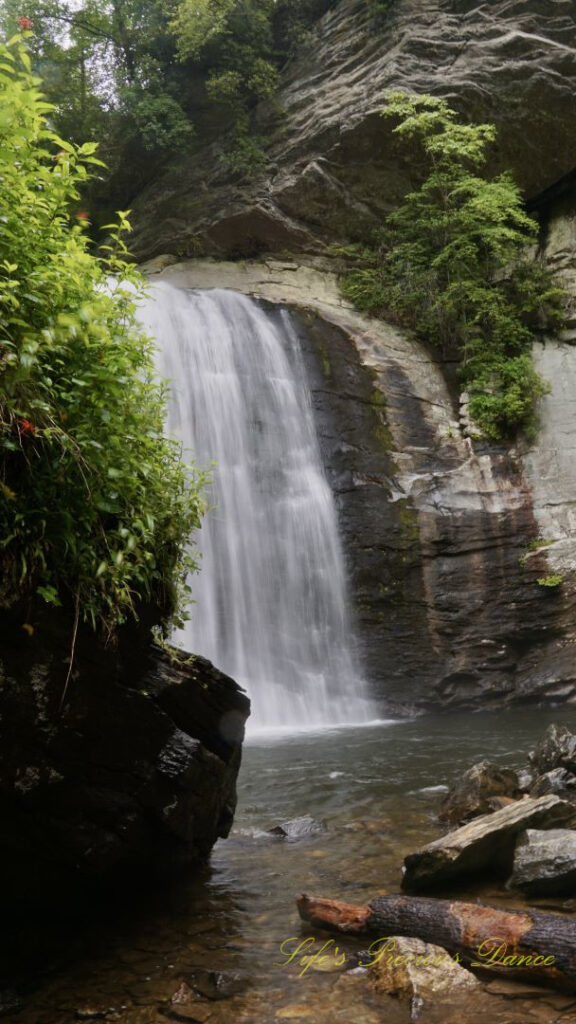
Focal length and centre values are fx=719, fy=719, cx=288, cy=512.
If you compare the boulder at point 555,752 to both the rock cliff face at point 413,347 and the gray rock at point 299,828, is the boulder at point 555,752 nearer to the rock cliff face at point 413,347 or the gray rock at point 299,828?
the gray rock at point 299,828

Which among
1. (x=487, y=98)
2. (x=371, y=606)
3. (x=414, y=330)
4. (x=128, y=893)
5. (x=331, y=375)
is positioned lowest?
(x=128, y=893)

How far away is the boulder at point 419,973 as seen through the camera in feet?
9.62

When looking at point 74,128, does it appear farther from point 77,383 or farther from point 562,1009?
point 562,1009

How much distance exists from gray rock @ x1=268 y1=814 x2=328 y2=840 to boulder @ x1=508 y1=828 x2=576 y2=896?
175 cm

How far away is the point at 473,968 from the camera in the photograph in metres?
3.05

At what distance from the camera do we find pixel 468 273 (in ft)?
51.1

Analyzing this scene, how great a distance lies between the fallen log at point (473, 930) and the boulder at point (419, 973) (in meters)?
0.06

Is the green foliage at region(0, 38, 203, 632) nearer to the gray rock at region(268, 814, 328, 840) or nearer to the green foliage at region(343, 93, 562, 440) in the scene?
the gray rock at region(268, 814, 328, 840)

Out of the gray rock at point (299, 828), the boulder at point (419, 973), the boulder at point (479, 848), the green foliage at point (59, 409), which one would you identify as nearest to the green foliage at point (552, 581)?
the gray rock at point (299, 828)

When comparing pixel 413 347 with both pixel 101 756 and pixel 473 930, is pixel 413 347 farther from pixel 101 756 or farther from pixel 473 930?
pixel 473 930

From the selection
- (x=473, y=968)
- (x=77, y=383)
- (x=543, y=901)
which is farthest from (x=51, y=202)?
(x=543, y=901)

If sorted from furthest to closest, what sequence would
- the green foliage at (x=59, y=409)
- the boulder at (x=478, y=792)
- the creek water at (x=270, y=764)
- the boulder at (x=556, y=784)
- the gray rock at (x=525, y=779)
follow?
the gray rock at (x=525, y=779)
the boulder at (x=556, y=784)
the boulder at (x=478, y=792)
the creek water at (x=270, y=764)
the green foliage at (x=59, y=409)

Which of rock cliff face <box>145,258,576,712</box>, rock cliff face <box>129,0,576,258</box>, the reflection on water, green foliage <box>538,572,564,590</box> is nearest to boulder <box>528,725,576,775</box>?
the reflection on water

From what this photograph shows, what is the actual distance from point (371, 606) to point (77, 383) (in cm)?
972
